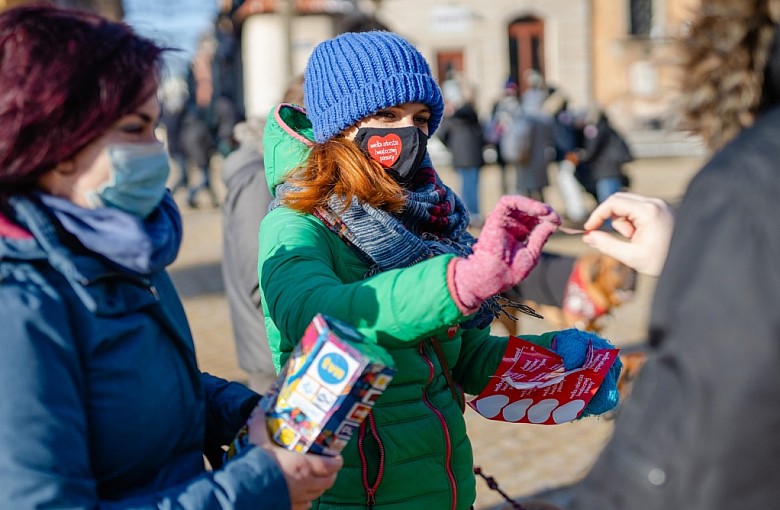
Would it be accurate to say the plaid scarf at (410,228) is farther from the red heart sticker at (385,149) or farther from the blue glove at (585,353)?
the blue glove at (585,353)

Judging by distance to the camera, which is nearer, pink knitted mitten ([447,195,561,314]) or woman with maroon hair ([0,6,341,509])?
woman with maroon hair ([0,6,341,509])

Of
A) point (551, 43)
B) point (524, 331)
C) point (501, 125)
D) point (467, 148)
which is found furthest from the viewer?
point (551, 43)

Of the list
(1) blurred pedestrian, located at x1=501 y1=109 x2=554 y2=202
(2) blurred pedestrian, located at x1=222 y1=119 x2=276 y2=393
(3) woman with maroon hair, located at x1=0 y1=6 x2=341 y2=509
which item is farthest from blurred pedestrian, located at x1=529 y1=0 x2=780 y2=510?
(1) blurred pedestrian, located at x1=501 y1=109 x2=554 y2=202

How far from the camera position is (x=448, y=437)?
222 centimetres

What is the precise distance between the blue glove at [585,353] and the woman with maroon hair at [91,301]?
2.86 ft

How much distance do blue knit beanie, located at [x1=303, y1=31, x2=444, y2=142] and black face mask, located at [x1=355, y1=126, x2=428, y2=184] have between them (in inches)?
2.0

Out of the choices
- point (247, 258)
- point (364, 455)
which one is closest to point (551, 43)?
point (247, 258)

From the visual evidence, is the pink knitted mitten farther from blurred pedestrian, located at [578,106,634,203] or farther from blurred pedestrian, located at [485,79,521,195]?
blurred pedestrian, located at [485,79,521,195]

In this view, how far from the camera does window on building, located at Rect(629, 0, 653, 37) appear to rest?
3161 cm

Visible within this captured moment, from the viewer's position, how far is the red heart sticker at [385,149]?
224 cm

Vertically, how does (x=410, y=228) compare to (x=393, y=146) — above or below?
below

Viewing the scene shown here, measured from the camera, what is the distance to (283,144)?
235 centimetres

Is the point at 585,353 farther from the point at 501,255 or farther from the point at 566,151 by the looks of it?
the point at 566,151

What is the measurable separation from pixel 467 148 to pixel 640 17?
68.1 ft
